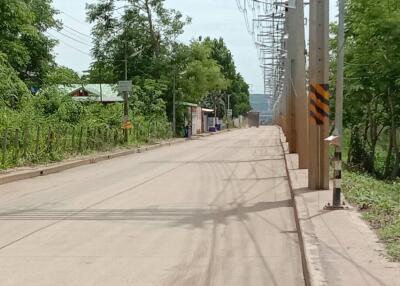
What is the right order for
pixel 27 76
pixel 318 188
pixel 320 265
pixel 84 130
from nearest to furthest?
pixel 320 265 → pixel 318 188 → pixel 84 130 → pixel 27 76

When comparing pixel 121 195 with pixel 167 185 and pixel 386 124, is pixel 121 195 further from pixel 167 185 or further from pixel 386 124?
pixel 386 124

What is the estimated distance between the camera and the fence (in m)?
19.7

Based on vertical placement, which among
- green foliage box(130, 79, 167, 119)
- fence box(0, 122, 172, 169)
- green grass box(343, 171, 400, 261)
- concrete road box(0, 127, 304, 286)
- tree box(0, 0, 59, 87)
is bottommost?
concrete road box(0, 127, 304, 286)

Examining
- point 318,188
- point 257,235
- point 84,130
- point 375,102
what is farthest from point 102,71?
point 257,235

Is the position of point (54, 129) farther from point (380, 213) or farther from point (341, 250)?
point (341, 250)

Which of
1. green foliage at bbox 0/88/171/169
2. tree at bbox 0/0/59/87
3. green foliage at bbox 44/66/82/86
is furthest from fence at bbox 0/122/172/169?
tree at bbox 0/0/59/87

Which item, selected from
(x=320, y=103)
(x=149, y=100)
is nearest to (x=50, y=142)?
(x=320, y=103)

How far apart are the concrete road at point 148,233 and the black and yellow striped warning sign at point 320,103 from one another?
1.84 metres

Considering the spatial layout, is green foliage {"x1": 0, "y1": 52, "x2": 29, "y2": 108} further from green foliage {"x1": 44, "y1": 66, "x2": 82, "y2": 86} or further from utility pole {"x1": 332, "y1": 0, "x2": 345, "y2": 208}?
utility pole {"x1": 332, "y1": 0, "x2": 345, "y2": 208}

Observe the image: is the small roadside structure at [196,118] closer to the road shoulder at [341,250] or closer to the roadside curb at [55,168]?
the roadside curb at [55,168]

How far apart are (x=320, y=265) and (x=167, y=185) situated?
383 inches

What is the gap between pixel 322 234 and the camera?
8156 mm

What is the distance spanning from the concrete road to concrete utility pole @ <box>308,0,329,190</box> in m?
1.07

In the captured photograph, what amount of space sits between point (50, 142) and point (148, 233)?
1430cm
